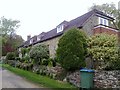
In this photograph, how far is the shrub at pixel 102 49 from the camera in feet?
60.4

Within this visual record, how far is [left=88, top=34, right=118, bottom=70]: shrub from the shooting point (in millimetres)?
18422

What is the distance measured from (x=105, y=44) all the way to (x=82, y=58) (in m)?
2.67

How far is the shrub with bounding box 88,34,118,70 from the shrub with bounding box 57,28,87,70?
3.10 ft

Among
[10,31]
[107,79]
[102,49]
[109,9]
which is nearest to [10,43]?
[10,31]

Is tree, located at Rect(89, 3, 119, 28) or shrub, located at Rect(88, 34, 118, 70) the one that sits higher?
tree, located at Rect(89, 3, 119, 28)

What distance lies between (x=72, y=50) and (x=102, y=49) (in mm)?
2542

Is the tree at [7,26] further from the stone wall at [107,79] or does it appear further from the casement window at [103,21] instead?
the stone wall at [107,79]

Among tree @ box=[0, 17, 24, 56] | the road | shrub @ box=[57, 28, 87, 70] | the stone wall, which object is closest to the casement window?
shrub @ box=[57, 28, 87, 70]

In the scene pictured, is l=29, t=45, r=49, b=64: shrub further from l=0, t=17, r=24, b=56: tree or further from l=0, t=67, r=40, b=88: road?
l=0, t=17, r=24, b=56: tree

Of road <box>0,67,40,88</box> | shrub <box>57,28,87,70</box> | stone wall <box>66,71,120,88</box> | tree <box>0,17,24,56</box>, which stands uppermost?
tree <box>0,17,24,56</box>

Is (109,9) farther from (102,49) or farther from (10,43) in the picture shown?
(102,49)

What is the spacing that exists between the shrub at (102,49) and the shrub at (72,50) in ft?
3.10

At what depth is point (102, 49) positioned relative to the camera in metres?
19.4

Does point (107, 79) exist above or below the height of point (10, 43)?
below
